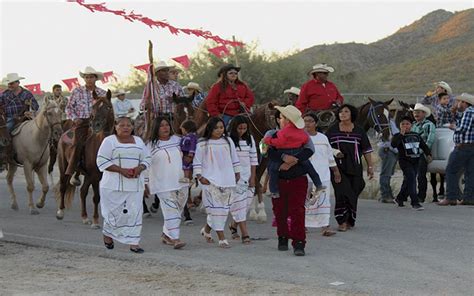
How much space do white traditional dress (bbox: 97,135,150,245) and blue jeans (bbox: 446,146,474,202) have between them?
776 centimetres

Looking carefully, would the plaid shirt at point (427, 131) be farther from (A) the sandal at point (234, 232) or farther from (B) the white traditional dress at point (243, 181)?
(A) the sandal at point (234, 232)

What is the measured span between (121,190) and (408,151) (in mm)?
7197

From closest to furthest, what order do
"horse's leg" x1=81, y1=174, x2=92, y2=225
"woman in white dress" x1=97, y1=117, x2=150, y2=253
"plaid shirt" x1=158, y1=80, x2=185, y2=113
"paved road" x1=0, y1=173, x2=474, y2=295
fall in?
1. "paved road" x1=0, y1=173, x2=474, y2=295
2. "woman in white dress" x1=97, y1=117, x2=150, y2=253
3. "horse's leg" x1=81, y1=174, x2=92, y2=225
4. "plaid shirt" x1=158, y1=80, x2=185, y2=113

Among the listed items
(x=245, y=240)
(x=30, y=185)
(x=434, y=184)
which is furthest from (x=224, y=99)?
(x=434, y=184)

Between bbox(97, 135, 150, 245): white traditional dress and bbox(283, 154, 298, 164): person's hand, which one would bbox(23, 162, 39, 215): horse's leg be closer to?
bbox(97, 135, 150, 245): white traditional dress

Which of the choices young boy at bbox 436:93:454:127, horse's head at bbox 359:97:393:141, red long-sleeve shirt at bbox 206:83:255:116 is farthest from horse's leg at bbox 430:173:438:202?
red long-sleeve shirt at bbox 206:83:255:116

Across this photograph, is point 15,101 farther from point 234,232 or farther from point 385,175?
point 385,175

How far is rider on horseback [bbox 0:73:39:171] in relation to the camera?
18250mm

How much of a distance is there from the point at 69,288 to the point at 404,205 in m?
9.53

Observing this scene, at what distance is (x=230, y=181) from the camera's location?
12.1 meters

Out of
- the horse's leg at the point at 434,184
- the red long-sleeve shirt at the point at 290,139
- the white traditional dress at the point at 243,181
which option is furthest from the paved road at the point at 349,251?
the horse's leg at the point at 434,184

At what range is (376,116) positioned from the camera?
1638cm

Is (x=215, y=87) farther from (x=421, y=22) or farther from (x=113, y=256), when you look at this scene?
(x=421, y=22)

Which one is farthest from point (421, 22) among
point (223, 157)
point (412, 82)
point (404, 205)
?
point (223, 157)
